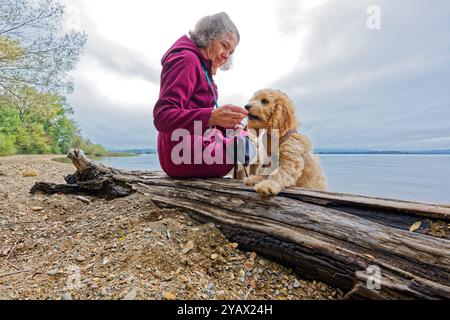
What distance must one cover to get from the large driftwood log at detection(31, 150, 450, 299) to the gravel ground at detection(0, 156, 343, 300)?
11 centimetres

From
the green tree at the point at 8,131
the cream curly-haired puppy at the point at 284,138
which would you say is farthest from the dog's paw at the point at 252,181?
the green tree at the point at 8,131

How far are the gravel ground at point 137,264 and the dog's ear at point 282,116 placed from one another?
1.17 metres

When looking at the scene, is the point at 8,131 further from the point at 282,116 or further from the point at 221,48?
the point at 282,116

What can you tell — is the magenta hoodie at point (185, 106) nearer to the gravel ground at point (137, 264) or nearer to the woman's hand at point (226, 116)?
the woman's hand at point (226, 116)

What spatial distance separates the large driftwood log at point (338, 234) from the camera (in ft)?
4.75

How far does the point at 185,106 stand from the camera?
2.55 metres

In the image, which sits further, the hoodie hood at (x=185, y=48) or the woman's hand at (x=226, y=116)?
the hoodie hood at (x=185, y=48)

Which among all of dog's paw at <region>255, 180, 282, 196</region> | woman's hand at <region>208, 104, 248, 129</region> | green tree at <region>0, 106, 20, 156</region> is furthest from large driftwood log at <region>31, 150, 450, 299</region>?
green tree at <region>0, 106, 20, 156</region>

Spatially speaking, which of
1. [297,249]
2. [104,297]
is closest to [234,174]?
[297,249]

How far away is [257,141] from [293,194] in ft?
2.39

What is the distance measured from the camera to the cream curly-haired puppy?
2.53 metres

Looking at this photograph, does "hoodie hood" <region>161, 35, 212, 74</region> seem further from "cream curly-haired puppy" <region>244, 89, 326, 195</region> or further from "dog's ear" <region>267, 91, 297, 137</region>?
"dog's ear" <region>267, 91, 297, 137</region>
